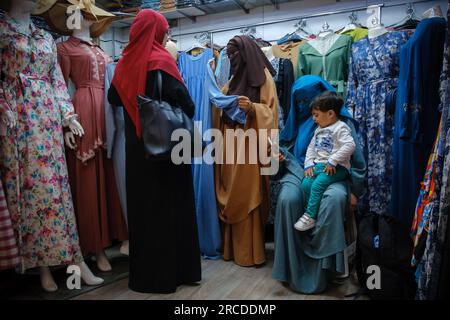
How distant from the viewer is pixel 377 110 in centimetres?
249

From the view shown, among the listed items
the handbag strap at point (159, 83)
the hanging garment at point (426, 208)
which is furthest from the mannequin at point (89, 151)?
the hanging garment at point (426, 208)

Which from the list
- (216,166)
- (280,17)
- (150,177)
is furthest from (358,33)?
(150,177)

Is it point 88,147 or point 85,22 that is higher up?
point 85,22

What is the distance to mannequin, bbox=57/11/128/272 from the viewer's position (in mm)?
2211

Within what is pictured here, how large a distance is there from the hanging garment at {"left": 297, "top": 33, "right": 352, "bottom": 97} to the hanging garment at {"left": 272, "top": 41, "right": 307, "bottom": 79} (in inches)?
4.9

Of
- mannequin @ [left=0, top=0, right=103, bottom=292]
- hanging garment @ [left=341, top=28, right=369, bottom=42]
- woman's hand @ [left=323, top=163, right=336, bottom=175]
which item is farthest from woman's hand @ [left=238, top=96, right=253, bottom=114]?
hanging garment @ [left=341, top=28, right=369, bottom=42]

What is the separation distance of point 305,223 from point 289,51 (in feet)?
5.71

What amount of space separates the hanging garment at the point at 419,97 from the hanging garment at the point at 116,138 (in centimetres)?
180

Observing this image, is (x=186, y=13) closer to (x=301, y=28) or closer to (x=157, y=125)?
(x=301, y=28)

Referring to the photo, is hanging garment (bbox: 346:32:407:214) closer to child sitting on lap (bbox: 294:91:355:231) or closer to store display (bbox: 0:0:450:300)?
store display (bbox: 0:0:450:300)

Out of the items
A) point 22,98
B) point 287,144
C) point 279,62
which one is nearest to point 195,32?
point 279,62

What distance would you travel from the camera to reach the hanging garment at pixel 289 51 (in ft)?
9.85

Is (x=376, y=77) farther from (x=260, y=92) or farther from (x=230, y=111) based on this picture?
(x=230, y=111)

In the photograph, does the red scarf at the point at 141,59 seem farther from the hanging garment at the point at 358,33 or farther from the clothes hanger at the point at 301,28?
the clothes hanger at the point at 301,28
